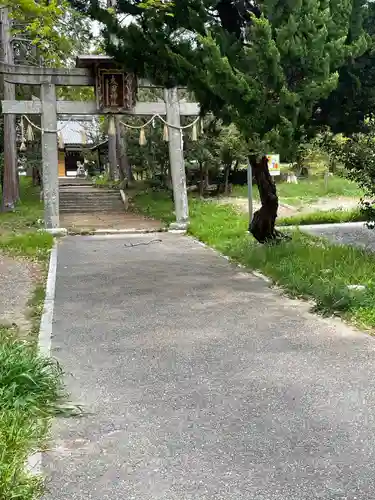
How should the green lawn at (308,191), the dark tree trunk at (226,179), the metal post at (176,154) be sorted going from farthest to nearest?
the dark tree trunk at (226,179)
the green lawn at (308,191)
the metal post at (176,154)

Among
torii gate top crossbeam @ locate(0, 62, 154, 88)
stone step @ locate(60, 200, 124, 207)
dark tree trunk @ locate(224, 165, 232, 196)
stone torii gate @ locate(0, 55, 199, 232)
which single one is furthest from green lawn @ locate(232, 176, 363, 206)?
torii gate top crossbeam @ locate(0, 62, 154, 88)

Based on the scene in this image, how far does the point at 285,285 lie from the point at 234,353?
10.3 ft

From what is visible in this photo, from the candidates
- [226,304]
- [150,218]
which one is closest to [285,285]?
[226,304]

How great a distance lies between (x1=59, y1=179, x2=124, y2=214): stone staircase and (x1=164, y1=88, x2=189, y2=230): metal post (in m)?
6.27

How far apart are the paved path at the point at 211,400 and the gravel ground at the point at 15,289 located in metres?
0.51

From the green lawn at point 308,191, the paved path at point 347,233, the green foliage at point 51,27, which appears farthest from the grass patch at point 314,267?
the green lawn at point 308,191

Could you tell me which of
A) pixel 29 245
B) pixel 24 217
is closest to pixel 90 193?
pixel 24 217

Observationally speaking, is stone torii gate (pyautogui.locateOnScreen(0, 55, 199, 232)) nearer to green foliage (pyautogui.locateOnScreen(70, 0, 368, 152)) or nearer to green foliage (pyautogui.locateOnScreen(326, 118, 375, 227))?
green foliage (pyautogui.locateOnScreen(70, 0, 368, 152))

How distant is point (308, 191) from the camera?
2798cm

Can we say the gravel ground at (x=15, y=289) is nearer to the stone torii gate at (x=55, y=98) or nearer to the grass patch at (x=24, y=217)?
the stone torii gate at (x=55, y=98)

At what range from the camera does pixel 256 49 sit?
726cm

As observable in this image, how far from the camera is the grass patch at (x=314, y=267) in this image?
6641mm

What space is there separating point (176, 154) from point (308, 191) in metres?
12.8

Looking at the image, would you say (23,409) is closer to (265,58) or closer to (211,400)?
(211,400)
